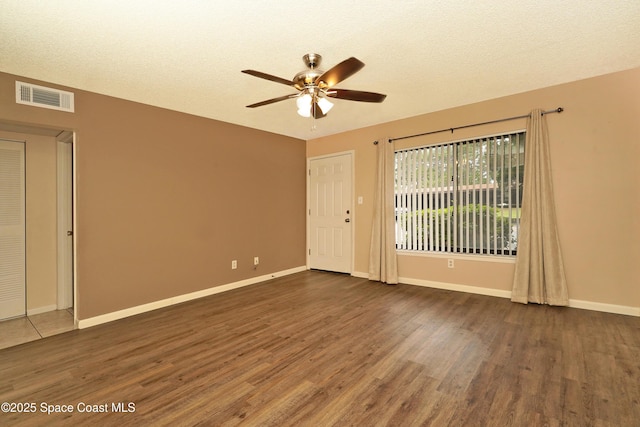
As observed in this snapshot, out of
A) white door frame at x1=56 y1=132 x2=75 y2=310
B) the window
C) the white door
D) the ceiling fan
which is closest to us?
the ceiling fan

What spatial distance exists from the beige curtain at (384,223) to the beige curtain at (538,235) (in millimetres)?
1652

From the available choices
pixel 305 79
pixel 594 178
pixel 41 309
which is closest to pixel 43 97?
pixel 41 309

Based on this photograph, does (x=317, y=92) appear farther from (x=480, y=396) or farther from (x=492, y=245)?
(x=492, y=245)

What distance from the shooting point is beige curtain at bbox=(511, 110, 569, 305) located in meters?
3.43

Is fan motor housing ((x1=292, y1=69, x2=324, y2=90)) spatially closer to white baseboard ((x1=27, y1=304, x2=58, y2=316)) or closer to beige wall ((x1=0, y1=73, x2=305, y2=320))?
beige wall ((x1=0, y1=73, x2=305, y2=320))

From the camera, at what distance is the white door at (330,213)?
5316 mm

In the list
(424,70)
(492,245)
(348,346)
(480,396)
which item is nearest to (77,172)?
(348,346)

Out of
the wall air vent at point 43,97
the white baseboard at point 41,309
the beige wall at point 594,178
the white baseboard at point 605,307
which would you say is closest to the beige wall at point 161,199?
the wall air vent at point 43,97

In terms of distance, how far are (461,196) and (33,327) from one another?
5.37m

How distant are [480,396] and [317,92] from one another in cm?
265

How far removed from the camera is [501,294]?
3.81m

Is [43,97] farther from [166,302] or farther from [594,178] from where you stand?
[594,178]

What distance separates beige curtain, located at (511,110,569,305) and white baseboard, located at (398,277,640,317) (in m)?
0.15

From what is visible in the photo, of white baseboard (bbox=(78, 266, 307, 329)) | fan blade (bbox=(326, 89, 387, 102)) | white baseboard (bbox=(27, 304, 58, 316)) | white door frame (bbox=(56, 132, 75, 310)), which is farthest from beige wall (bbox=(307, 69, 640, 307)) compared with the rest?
white baseboard (bbox=(27, 304, 58, 316))
